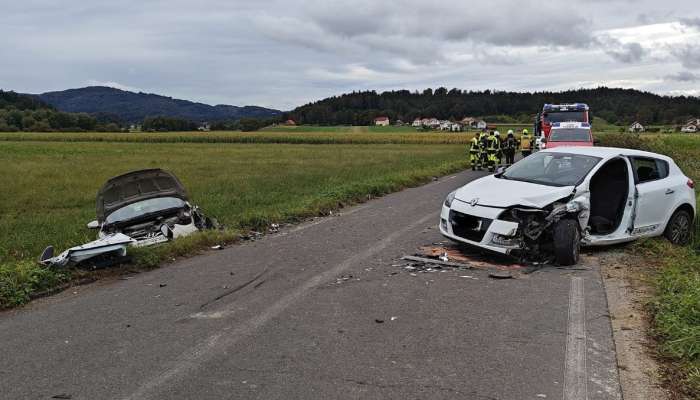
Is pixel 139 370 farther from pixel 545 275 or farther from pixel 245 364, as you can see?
pixel 545 275

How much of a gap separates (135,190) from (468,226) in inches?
233

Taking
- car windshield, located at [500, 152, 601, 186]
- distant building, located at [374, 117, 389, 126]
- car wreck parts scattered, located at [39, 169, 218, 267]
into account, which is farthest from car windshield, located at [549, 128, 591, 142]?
distant building, located at [374, 117, 389, 126]

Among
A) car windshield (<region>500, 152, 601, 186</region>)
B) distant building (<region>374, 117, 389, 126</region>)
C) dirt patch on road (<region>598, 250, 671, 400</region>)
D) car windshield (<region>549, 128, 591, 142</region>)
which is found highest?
car windshield (<region>500, 152, 601, 186</region>)

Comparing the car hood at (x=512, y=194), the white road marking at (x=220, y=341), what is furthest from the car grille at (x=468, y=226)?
the white road marking at (x=220, y=341)

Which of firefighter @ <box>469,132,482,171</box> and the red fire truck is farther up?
the red fire truck

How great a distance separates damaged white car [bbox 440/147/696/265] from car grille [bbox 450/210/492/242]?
0.04 ft

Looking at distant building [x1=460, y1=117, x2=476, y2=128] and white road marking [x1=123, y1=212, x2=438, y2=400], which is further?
distant building [x1=460, y1=117, x2=476, y2=128]

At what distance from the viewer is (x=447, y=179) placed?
806 inches

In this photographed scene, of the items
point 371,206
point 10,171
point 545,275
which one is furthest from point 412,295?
point 10,171

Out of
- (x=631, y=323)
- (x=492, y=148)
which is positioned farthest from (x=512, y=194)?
(x=492, y=148)

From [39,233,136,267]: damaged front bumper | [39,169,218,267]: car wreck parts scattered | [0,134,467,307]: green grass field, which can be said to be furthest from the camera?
[39,169,218,267]: car wreck parts scattered

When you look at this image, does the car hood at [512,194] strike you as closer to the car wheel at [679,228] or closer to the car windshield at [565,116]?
the car wheel at [679,228]

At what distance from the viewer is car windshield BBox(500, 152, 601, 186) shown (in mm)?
7969

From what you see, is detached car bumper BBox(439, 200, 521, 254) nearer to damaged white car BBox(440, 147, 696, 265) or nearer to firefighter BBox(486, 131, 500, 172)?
damaged white car BBox(440, 147, 696, 265)
